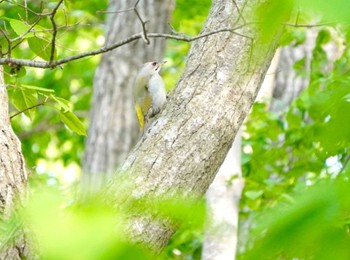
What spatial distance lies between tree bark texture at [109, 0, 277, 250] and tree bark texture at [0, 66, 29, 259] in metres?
0.26

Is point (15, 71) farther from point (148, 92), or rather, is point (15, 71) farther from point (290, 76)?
point (290, 76)

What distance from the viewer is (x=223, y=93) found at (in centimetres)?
237

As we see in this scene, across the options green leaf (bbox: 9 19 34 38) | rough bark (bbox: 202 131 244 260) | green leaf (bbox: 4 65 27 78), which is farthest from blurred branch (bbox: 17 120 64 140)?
green leaf (bbox: 9 19 34 38)

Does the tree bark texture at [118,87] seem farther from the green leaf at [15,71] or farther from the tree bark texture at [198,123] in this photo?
the tree bark texture at [198,123]

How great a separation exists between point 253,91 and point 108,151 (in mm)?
2688

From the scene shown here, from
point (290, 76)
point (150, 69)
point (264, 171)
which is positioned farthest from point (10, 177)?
point (290, 76)

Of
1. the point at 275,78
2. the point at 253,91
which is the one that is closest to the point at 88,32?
the point at 275,78

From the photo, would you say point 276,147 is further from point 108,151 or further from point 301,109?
point 108,151

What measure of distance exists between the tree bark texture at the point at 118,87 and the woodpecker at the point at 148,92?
3.89ft

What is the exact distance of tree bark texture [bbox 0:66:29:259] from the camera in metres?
2.06

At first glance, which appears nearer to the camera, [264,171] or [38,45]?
[38,45]

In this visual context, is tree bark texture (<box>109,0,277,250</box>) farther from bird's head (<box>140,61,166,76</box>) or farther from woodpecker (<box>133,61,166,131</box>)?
bird's head (<box>140,61,166,76</box>)

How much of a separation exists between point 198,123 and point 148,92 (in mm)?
1371

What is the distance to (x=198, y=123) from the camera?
7.61ft
